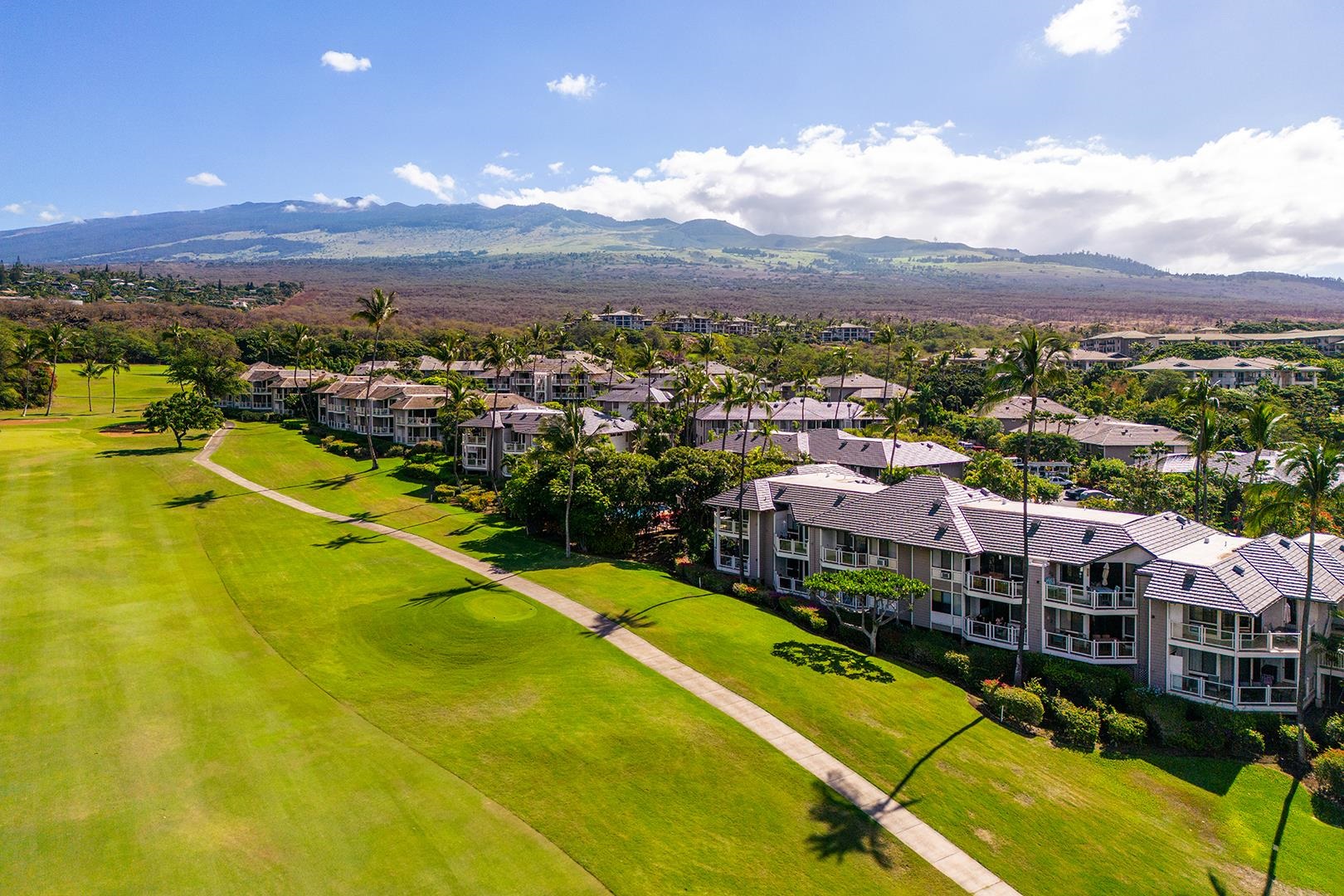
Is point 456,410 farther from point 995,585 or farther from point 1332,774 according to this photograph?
point 1332,774

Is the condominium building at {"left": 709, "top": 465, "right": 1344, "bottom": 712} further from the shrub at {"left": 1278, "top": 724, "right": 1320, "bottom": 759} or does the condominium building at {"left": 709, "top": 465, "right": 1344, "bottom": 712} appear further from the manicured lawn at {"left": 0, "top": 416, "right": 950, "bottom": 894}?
the manicured lawn at {"left": 0, "top": 416, "right": 950, "bottom": 894}

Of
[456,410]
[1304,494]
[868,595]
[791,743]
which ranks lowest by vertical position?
[791,743]

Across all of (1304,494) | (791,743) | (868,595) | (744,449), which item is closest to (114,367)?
(744,449)

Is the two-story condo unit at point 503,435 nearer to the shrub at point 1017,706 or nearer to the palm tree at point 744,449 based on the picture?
the palm tree at point 744,449

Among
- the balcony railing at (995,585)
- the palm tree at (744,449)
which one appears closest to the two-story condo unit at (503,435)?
the palm tree at (744,449)

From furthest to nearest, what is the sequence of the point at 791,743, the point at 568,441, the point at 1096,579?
the point at 568,441 < the point at 1096,579 < the point at 791,743

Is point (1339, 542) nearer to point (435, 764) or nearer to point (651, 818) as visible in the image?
point (651, 818)

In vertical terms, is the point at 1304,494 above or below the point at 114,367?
below
